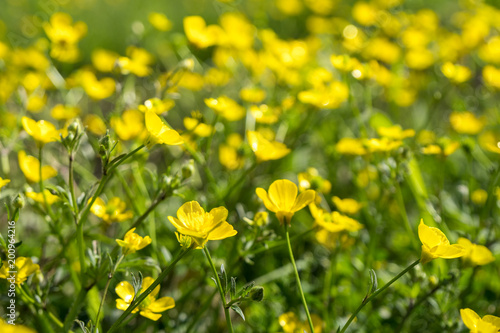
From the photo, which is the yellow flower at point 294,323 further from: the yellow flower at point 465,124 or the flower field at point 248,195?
the yellow flower at point 465,124

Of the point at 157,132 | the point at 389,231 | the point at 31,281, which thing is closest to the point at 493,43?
the point at 389,231

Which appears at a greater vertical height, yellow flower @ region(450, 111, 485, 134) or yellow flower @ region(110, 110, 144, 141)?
yellow flower @ region(110, 110, 144, 141)

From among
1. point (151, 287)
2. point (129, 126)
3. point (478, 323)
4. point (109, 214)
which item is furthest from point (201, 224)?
point (129, 126)

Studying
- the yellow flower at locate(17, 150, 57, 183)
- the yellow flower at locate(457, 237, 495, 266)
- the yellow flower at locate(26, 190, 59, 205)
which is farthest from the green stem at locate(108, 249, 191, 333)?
the yellow flower at locate(457, 237, 495, 266)

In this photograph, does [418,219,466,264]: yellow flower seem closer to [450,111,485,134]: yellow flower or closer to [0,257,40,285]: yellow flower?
[0,257,40,285]: yellow flower

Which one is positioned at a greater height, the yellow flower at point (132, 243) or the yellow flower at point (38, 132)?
the yellow flower at point (38, 132)

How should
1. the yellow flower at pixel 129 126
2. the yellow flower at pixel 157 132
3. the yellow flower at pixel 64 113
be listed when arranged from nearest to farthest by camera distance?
the yellow flower at pixel 157 132 < the yellow flower at pixel 129 126 < the yellow flower at pixel 64 113

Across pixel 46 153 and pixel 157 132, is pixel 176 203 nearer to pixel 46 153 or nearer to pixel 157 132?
pixel 46 153

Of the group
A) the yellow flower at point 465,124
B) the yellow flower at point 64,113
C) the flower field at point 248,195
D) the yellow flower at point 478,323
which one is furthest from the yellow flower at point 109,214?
the yellow flower at point 465,124
